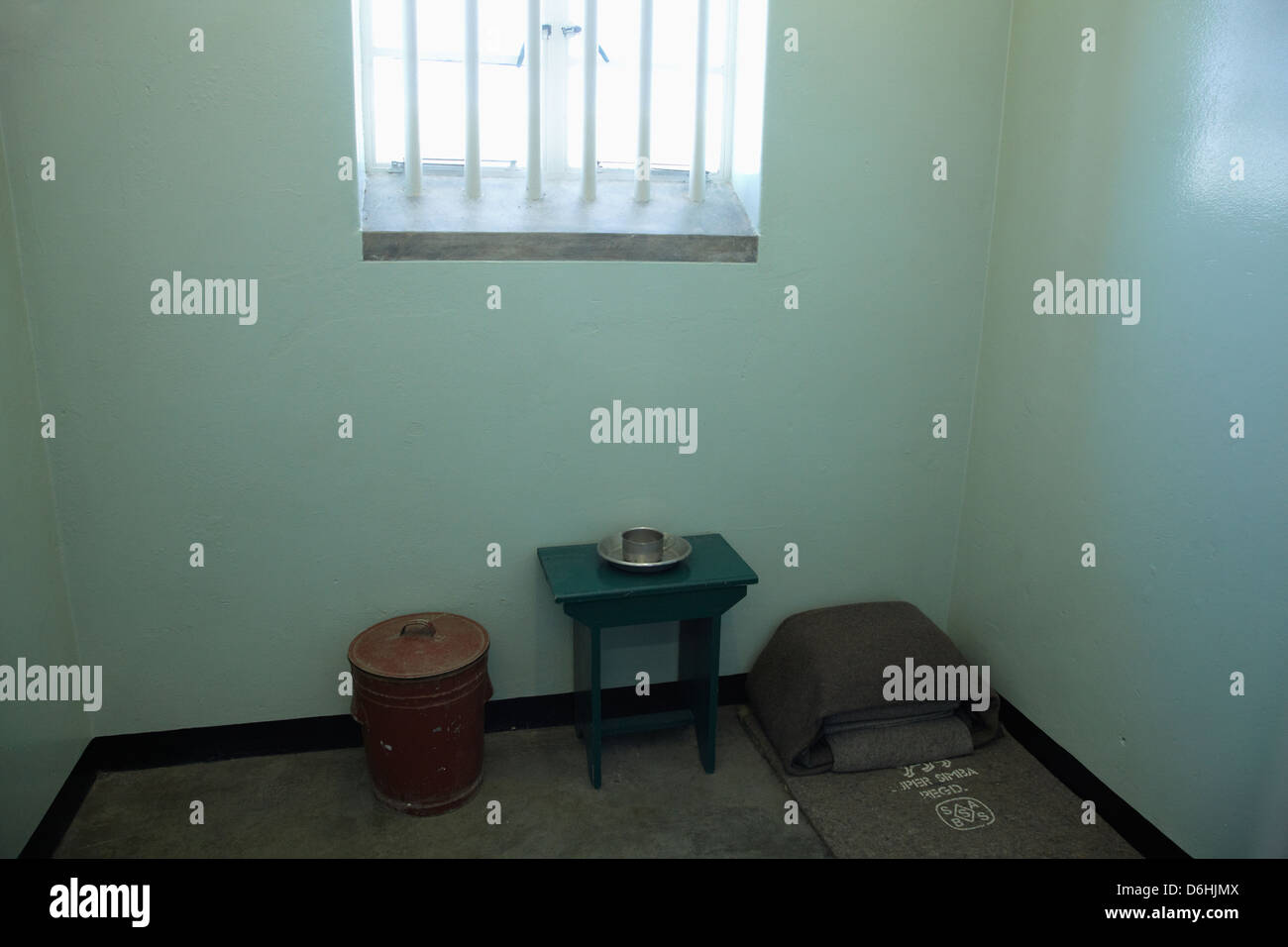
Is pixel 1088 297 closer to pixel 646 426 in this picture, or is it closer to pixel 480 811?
pixel 646 426

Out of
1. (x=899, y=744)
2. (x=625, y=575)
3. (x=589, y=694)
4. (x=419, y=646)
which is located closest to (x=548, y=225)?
(x=625, y=575)

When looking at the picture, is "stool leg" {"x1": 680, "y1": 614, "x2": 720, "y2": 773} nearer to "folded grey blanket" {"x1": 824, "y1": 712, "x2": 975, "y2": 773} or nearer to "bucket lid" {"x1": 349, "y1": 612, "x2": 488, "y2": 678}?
"folded grey blanket" {"x1": 824, "y1": 712, "x2": 975, "y2": 773}

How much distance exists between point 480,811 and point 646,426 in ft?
4.58

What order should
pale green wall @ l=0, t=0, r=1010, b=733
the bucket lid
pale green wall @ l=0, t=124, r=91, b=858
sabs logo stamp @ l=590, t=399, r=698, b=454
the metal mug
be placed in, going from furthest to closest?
sabs logo stamp @ l=590, t=399, r=698, b=454, the metal mug, the bucket lid, pale green wall @ l=0, t=0, r=1010, b=733, pale green wall @ l=0, t=124, r=91, b=858

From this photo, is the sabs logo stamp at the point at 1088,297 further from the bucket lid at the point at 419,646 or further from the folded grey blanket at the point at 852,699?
the bucket lid at the point at 419,646

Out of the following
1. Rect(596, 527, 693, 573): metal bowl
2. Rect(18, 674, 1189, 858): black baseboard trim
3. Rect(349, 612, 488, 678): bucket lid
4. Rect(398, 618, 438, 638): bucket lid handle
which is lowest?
Rect(18, 674, 1189, 858): black baseboard trim

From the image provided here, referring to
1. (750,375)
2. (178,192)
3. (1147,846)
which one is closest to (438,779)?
(750,375)

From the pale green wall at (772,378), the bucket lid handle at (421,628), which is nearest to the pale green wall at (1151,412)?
the pale green wall at (772,378)

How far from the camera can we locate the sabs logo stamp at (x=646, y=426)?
3076mm

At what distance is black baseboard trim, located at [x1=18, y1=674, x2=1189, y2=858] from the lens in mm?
2641

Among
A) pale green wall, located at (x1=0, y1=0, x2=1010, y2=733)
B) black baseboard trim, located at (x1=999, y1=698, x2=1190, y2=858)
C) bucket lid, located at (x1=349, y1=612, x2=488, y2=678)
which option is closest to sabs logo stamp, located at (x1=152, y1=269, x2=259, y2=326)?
pale green wall, located at (x1=0, y1=0, x2=1010, y2=733)

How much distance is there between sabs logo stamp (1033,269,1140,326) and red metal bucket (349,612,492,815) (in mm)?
2190

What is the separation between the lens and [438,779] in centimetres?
279

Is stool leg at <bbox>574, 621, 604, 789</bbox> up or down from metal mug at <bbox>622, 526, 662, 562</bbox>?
down
